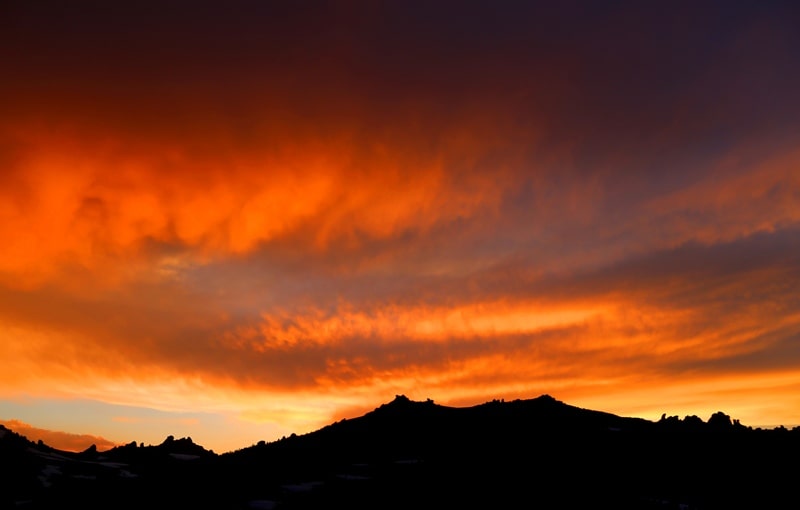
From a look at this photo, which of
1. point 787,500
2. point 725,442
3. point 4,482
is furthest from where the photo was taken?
point 725,442

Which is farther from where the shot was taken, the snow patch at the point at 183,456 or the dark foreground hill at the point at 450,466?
the snow patch at the point at 183,456

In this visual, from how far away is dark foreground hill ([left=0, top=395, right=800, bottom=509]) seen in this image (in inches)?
1913

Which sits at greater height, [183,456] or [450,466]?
[183,456]

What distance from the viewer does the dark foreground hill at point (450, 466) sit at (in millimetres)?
48594

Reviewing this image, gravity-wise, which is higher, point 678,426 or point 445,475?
point 678,426

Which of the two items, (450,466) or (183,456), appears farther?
(183,456)

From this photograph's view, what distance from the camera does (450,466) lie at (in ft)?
180

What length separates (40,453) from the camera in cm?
6075

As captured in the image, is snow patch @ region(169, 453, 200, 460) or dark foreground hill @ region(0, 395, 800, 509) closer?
dark foreground hill @ region(0, 395, 800, 509)

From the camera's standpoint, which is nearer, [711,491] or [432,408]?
[711,491]

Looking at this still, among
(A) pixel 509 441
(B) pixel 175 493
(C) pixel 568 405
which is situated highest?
(C) pixel 568 405

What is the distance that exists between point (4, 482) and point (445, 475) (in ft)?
122

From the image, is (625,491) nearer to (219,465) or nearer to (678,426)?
(678,426)

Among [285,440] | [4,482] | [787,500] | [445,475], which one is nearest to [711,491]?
[787,500]
